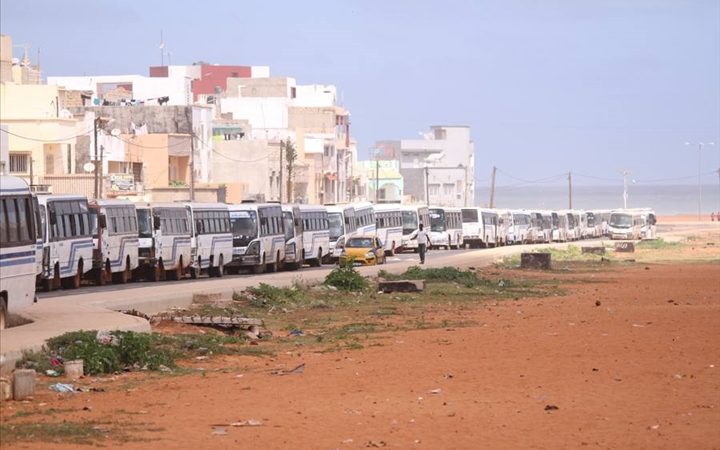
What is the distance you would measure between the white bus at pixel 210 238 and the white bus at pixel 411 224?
30574 mm

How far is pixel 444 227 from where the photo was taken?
294ft

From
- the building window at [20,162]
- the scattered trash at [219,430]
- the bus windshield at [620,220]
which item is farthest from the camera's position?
the bus windshield at [620,220]

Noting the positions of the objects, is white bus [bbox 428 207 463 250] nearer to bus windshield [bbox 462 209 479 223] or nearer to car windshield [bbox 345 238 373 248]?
bus windshield [bbox 462 209 479 223]

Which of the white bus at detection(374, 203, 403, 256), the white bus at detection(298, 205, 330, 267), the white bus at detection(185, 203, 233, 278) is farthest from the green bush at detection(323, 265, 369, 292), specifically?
the white bus at detection(374, 203, 403, 256)

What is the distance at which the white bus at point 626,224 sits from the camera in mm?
121000

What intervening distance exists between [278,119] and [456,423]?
112 meters

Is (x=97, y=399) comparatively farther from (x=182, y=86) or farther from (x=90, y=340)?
(x=182, y=86)

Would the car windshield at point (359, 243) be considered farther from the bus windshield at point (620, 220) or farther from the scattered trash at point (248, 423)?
the bus windshield at point (620, 220)

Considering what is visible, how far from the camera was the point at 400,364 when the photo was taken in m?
21.8

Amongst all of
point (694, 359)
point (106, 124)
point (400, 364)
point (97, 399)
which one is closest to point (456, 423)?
point (97, 399)

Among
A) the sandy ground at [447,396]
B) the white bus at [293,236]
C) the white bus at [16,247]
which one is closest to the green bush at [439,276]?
the white bus at [293,236]

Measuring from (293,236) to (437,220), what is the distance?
31851 millimetres

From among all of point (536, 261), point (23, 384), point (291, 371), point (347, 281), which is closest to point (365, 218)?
point (536, 261)

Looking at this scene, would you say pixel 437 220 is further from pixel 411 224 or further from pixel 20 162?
pixel 20 162
